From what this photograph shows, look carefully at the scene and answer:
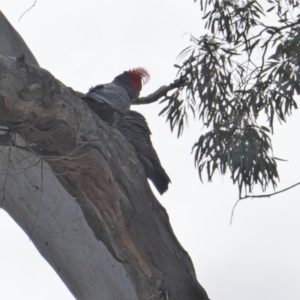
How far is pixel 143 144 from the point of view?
138 inches

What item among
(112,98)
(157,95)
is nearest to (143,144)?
(112,98)

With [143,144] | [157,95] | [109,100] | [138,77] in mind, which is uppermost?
[157,95]

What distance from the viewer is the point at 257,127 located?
4.81 metres

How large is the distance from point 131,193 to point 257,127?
1795 millimetres

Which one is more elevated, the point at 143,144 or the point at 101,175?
the point at 143,144

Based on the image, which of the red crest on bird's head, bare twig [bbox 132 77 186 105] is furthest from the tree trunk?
bare twig [bbox 132 77 186 105]

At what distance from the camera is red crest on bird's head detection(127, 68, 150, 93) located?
4.11 meters

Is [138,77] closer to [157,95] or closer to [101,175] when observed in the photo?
[157,95]

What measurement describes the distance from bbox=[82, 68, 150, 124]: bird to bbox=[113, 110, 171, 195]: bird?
0.20ft

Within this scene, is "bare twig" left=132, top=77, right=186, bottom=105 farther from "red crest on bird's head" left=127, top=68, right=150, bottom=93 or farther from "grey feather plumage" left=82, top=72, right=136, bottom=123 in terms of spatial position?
"grey feather plumage" left=82, top=72, right=136, bottom=123

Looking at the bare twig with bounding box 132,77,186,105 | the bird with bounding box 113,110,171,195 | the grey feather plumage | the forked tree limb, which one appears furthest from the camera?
the bare twig with bounding box 132,77,186,105

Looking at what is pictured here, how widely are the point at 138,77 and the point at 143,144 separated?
0.80 metres

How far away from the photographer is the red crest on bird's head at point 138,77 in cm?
411

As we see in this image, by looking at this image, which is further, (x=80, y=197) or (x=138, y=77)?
(x=138, y=77)
